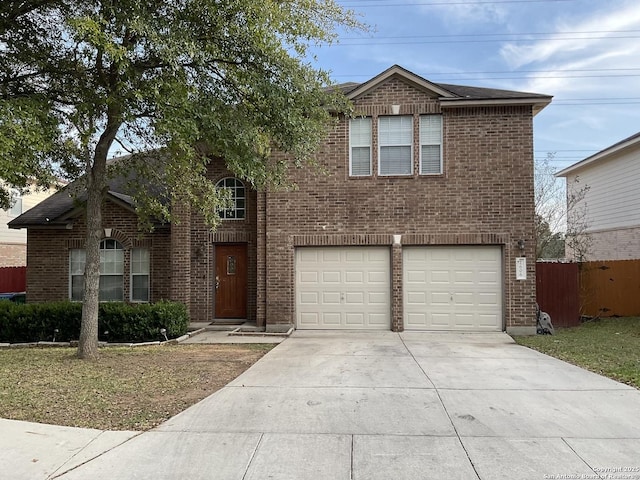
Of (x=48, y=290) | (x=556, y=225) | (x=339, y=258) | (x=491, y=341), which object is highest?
(x=556, y=225)

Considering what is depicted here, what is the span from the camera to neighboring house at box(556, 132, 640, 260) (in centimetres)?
1953

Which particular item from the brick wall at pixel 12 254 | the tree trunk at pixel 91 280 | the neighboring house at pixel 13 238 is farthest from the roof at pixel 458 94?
the brick wall at pixel 12 254

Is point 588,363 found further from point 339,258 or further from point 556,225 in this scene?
point 556,225

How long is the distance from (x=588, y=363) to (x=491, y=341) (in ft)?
9.13

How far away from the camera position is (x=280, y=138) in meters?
9.30

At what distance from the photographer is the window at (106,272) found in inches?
568

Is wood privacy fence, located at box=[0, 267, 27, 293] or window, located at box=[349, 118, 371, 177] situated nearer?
window, located at box=[349, 118, 371, 177]

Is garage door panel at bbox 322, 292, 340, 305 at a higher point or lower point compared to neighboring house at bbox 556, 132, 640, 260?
lower

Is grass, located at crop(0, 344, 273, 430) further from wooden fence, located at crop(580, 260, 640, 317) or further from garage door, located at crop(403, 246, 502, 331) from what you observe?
wooden fence, located at crop(580, 260, 640, 317)

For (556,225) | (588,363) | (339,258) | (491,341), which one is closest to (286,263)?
(339,258)

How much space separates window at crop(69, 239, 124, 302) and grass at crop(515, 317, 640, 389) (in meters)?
10.9

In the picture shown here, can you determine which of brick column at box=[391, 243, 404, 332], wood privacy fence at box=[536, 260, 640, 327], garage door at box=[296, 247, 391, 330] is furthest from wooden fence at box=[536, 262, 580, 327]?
garage door at box=[296, 247, 391, 330]

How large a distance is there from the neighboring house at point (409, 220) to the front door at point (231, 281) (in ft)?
3.17

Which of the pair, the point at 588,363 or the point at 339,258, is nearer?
the point at 588,363
